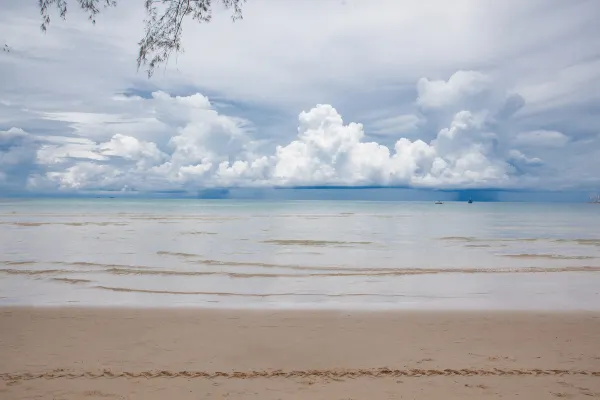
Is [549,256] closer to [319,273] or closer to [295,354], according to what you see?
[319,273]

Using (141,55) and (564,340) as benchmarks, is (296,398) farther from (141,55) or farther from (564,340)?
(141,55)

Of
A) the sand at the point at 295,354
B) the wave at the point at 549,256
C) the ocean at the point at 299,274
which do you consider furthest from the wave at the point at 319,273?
the sand at the point at 295,354

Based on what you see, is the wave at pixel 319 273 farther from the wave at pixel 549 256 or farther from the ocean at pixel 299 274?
the wave at pixel 549 256

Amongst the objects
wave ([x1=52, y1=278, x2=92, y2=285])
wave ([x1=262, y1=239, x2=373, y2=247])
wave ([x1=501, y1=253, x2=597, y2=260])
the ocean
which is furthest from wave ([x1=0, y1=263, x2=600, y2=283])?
wave ([x1=262, y1=239, x2=373, y2=247])

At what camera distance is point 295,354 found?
322 inches

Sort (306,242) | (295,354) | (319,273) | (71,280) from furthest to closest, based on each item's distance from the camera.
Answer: (306,242) → (319,273) → (71,280) → (295,354)

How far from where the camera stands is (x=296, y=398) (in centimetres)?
628

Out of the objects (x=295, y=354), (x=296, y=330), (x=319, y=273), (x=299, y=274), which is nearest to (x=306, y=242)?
(x=319, y=273)

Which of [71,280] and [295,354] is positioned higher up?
[295,354]

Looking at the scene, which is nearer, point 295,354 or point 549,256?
point 295,354

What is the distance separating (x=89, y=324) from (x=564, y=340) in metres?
10.3

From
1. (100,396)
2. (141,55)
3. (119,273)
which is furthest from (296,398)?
(119,273)

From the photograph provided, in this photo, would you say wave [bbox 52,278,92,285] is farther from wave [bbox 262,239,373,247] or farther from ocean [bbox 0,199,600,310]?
wave [bbox 262,239,373,247]

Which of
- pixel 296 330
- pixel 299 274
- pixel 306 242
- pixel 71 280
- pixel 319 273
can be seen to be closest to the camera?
pixel 296 330
